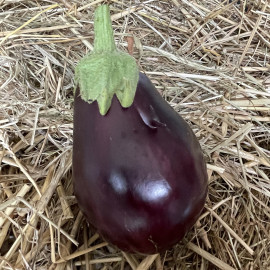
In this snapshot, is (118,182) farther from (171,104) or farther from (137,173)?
(171,104)

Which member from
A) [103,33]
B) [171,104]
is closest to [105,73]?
[103,33]

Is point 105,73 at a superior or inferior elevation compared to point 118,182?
superior

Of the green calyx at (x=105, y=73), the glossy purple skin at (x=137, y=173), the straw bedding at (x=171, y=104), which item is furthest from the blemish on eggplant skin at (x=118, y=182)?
the straw bedding at (x=171, y=104)

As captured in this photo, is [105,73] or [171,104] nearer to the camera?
[105,73]

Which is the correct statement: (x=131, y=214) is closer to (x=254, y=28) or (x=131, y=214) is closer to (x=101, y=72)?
(x=101, y=72)

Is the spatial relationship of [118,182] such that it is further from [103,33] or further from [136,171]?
[103,33]

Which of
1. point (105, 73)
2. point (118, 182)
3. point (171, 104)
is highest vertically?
point (105, 73)

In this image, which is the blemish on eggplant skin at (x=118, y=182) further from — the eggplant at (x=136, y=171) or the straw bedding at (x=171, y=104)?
the straw bedding at (x=171, y=104)
